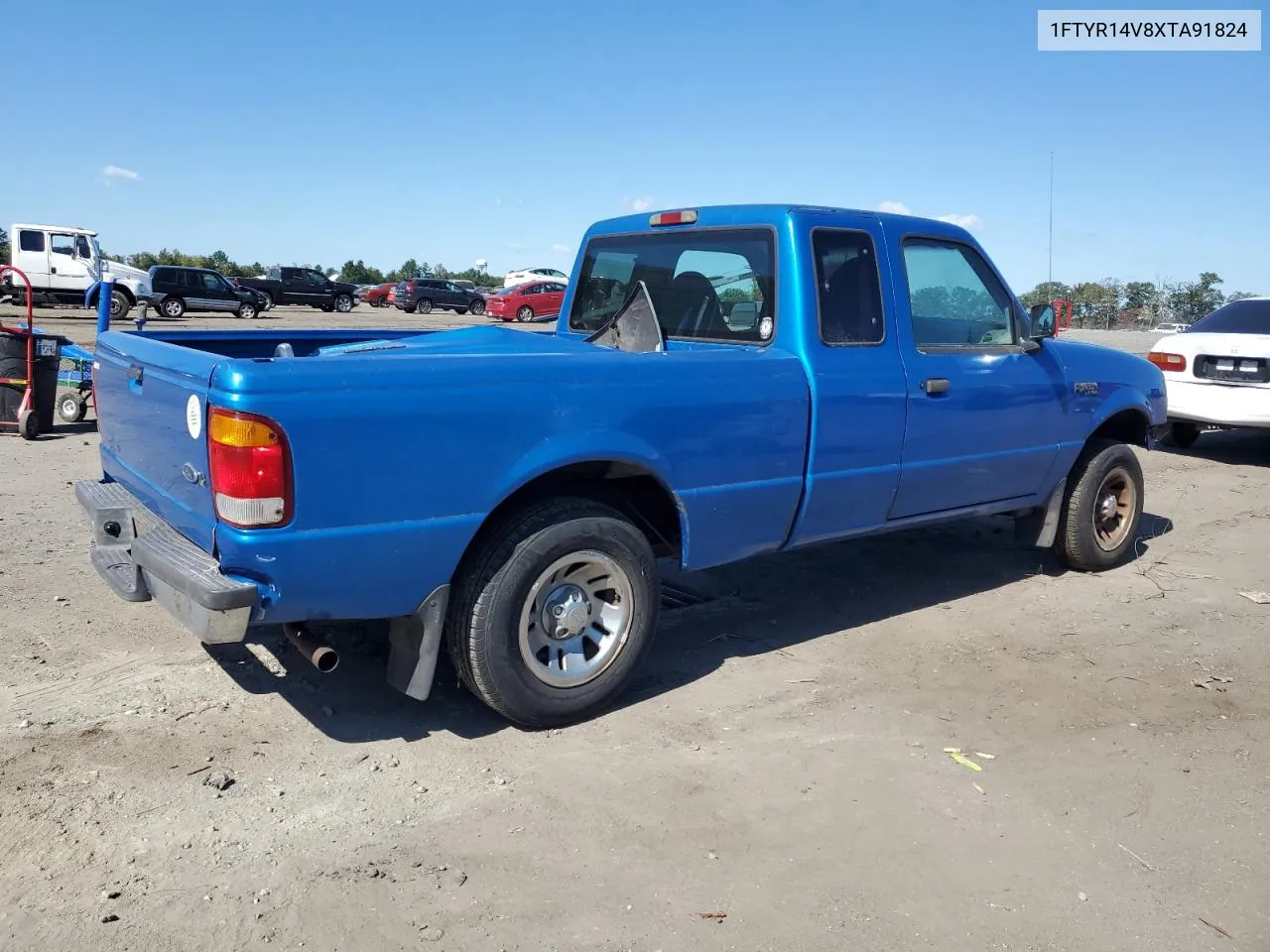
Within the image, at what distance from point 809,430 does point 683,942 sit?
2.31 metres

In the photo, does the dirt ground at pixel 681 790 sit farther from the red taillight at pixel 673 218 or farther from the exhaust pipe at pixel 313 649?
the red taillight at pixel 673 218

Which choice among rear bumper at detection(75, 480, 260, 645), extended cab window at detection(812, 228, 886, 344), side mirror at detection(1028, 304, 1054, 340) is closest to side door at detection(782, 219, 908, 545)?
extended cab window at detection(812, 228, 886, 344)

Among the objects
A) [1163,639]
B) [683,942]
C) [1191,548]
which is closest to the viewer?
[683,942]

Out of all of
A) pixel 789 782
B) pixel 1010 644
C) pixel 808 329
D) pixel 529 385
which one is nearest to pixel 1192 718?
pixel 1010 644

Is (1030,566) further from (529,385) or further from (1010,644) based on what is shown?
(529,385)

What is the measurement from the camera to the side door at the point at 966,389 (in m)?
4.92

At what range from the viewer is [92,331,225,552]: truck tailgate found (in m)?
3.34

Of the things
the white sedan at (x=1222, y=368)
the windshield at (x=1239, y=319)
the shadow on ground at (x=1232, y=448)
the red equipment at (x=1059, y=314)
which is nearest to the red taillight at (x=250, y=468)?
the red equipment at (x=1059, y=314)

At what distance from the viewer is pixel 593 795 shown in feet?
11.3

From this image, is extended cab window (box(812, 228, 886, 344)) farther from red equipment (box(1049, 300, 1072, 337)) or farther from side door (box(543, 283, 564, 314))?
side door (box(543, 283, 564, 314))

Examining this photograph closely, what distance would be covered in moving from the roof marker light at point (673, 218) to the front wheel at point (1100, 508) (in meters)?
2.77

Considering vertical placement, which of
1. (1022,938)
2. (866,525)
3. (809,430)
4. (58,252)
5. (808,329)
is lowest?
(1022,938)

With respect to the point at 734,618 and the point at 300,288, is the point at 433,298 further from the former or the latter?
the point at 734,618

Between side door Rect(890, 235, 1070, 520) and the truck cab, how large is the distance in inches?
981
